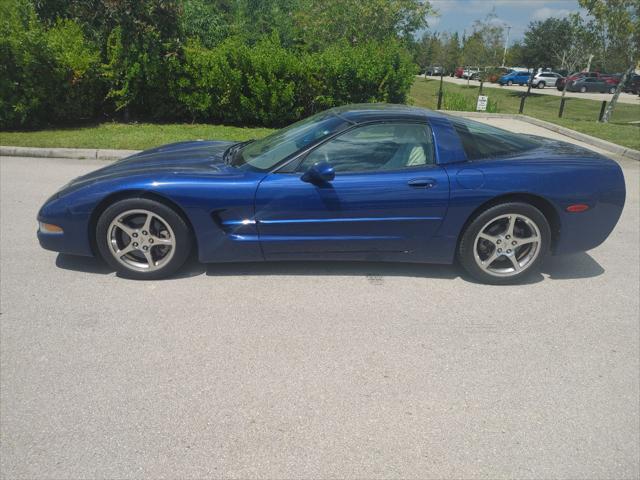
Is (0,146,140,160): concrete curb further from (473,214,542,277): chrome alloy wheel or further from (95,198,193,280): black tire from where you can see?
(473,214,542,277): chrome alloy wheel

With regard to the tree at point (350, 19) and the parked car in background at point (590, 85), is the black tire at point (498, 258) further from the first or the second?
the parked car in background at point (590, 85)

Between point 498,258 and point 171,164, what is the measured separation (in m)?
2.76

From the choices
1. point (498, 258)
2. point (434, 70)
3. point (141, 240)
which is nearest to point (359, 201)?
point (498, 258)

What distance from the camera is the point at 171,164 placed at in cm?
409

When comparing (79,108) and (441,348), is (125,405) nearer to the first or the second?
(441,348)

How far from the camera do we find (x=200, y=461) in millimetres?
2236

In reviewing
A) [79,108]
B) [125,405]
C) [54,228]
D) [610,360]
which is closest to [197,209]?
[54,228]

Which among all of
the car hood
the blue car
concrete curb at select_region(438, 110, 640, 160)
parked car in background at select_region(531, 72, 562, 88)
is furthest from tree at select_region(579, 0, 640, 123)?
the blue car

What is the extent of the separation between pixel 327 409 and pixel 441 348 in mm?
934

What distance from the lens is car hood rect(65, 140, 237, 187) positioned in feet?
12.8

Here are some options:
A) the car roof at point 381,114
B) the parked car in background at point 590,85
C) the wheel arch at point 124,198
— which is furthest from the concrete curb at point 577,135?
the parked car in background at point 590,85

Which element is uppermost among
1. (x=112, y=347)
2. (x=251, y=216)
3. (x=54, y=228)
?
(x=251, y=216)

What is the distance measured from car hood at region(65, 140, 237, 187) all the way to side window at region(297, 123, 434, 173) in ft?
2.57

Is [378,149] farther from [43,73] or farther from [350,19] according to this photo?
[350,19]
